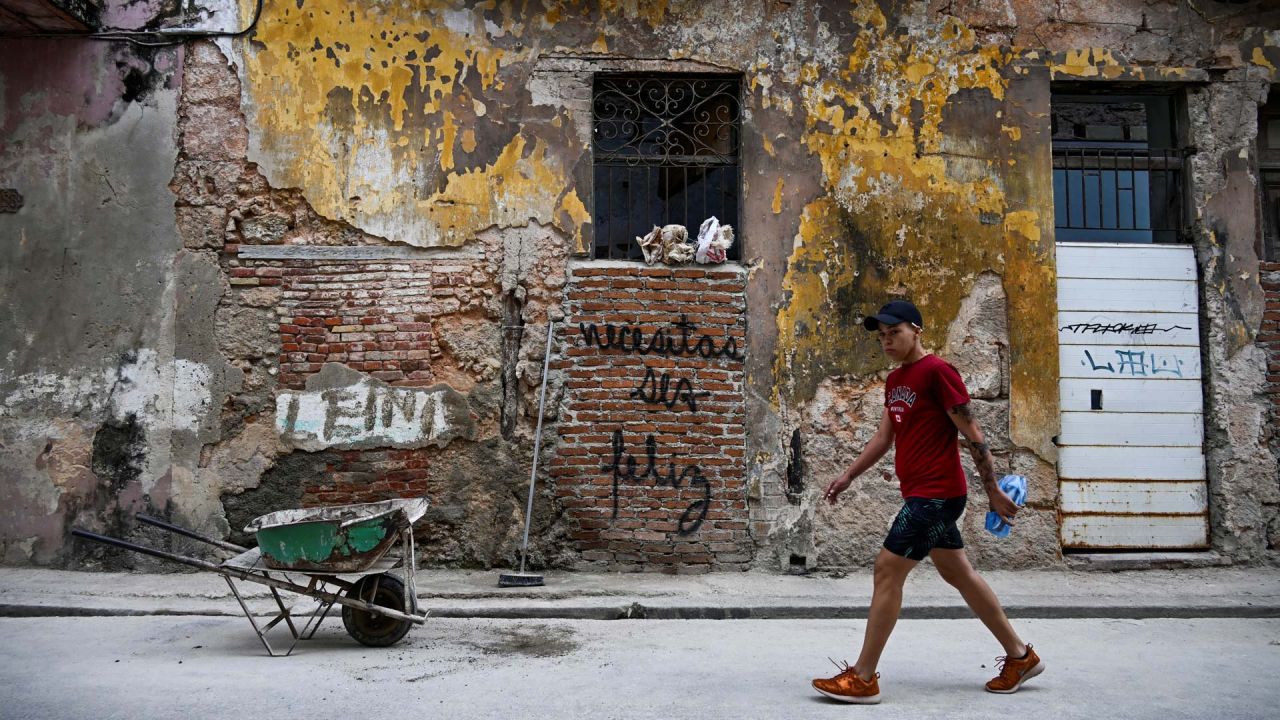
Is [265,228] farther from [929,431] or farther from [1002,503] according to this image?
[1002,503]

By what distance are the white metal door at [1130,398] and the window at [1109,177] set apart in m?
0.23

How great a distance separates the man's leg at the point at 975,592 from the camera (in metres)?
4.27

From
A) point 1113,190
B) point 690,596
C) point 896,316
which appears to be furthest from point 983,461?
point 1113,190

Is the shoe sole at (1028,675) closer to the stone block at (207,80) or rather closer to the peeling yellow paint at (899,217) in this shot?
the peeling yellow paint at (899,217)

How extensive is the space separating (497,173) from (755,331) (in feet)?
7.75

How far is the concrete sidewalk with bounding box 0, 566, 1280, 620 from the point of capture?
6312 mm

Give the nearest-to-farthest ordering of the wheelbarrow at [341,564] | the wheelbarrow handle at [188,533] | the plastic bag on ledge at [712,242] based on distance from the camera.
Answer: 1. the wheelbarrow at [341,564]
2. the wheelbarrow handle at [188,533]
3. the plastic bag on ledge at [712,242]

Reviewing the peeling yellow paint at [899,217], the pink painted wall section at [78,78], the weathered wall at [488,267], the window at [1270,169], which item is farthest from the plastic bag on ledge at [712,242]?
the window at [1270,169]

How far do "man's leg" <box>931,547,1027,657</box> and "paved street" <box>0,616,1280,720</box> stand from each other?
249mm

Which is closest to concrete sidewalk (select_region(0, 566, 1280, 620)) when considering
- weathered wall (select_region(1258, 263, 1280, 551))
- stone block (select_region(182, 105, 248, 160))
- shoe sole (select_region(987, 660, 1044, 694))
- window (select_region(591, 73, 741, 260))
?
weathered wall (select_region(1258, 263, 1280, 551))

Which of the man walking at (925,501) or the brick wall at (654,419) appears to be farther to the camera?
the brick wall at (654,419)

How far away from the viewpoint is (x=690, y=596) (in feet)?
22.0

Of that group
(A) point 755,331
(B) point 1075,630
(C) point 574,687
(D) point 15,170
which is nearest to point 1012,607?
(B) point 1075,630

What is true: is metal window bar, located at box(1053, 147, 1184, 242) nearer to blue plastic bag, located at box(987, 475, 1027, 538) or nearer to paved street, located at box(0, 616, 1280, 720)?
paved street, located at box(0, 616, 1280, 720)
